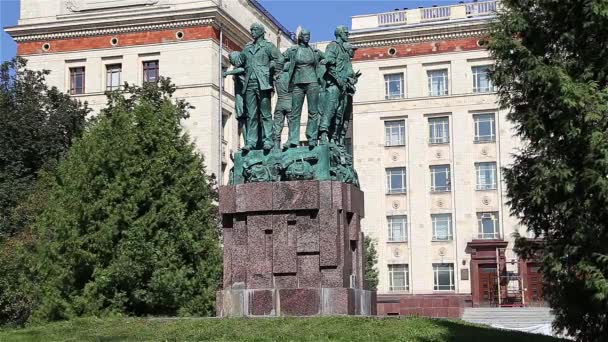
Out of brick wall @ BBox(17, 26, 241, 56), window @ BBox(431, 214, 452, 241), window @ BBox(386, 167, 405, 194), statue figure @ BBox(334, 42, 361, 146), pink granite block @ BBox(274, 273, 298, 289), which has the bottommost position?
pink granite block @ BBox(274, 273, 298, 289)

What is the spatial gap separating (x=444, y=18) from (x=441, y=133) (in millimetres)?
6312

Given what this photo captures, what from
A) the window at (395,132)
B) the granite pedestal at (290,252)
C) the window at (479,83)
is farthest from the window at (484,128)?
the granite pedestal at (290,252)

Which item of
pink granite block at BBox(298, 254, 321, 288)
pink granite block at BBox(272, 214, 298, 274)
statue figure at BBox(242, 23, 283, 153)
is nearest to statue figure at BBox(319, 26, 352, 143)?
statue figure at BBox(242, 23, 283, 153)

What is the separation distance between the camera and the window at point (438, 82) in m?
46.2

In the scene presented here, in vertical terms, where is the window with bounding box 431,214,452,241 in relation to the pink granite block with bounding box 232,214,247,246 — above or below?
above

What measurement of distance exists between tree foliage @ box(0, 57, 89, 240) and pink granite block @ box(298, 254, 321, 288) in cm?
1900

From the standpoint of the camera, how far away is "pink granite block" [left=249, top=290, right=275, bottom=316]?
49.3ft

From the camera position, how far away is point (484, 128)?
150 feet

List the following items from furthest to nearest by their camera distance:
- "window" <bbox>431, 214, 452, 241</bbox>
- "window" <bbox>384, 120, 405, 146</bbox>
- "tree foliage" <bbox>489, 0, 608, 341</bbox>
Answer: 1. "window" <bbox>384, 120, 405, 146</bbox>
2. "window" <bbox>431, 214, 452, 241</bbox>
3. "tree foliage" <bbox>489, 0, 608, 341</bbox>

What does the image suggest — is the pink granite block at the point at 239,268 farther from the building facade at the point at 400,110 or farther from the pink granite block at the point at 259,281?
the building facade at the point at 400,110

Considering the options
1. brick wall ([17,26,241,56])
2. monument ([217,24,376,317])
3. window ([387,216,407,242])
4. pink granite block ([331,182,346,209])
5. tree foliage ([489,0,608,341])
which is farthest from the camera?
window ([387,216,407,242])

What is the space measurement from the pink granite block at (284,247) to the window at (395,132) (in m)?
31.8

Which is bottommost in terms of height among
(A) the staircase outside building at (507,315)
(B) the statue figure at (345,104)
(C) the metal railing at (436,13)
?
(A) the staircase outside building at (507,315)

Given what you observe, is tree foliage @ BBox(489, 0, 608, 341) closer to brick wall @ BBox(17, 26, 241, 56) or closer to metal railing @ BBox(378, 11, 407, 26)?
brick wall @ BBox(17, 26, 241, 56)
